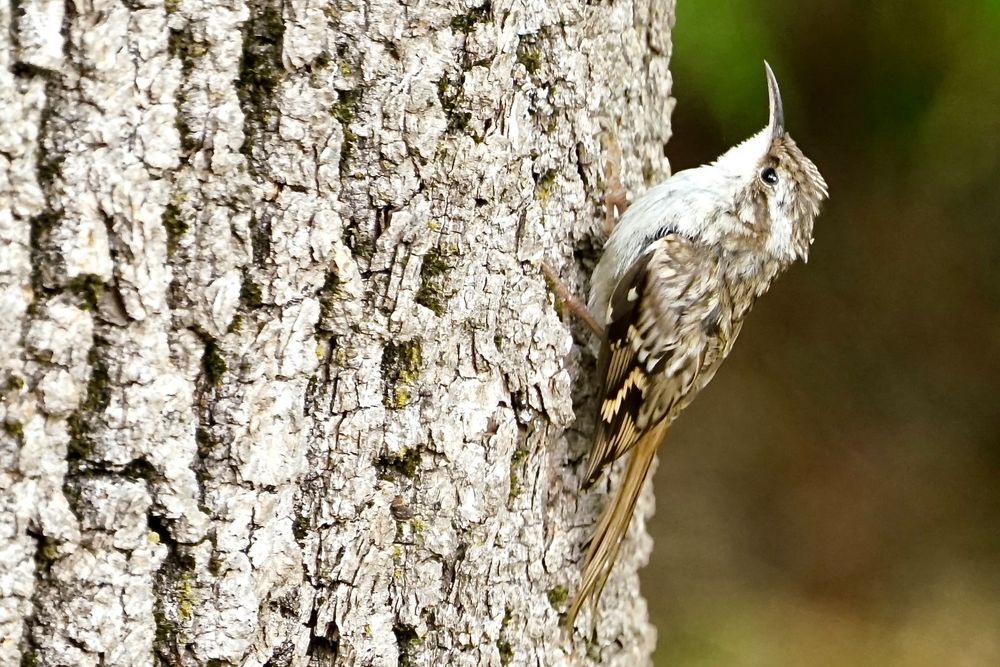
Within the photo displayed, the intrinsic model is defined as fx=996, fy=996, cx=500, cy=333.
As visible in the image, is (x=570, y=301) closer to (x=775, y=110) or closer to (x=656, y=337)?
(x=656, y=337)

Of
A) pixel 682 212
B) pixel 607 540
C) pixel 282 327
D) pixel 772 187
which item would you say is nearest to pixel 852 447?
pixel 772 187

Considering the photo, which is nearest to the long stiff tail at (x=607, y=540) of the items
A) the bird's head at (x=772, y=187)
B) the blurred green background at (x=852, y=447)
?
the bird's head at (x=772, y=187)

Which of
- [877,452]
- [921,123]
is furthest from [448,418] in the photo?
[877,452]

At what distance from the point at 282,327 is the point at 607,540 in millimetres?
820

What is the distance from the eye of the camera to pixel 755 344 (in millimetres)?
4262

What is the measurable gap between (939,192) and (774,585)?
5.56 feet

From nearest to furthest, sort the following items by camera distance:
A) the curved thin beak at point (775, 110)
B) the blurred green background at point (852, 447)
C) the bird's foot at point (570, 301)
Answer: the bird's foot at point (570, 301), the curved thin beak at point (775, 110), the blurred green background at point (852, 447)

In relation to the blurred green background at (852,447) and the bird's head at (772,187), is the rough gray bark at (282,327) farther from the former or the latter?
the blurred green background at (852,447)

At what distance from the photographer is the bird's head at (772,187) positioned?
2340mm

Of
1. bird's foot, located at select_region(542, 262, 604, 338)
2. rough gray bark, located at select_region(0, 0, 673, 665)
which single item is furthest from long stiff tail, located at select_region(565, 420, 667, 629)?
bird's foot, located at select_region(542, 262, 604, 338)

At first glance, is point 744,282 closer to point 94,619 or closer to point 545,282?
point 545,282

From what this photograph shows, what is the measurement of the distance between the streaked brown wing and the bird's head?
16 centimetres

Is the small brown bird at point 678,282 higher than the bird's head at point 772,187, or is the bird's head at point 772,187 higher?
the bird's head at point 772,187

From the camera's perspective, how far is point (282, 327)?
Answer: 4.65ft
